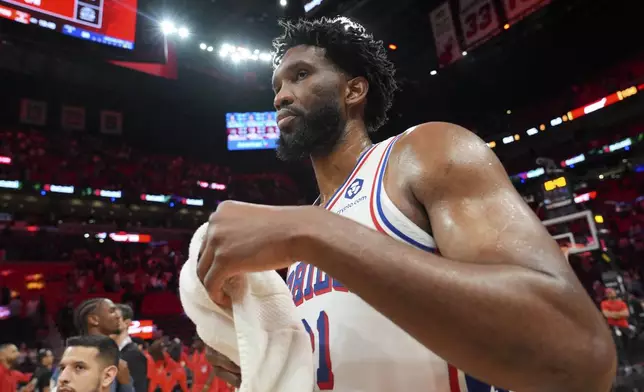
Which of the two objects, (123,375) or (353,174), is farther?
(123,375)

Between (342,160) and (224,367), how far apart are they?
26.7 inches

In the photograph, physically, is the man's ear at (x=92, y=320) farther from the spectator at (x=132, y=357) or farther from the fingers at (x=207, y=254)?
the fingers at (x=207, y=254)

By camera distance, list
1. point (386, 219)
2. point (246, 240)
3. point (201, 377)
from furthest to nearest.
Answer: point (201, 377) < point (386, 219) < point (246, 240)

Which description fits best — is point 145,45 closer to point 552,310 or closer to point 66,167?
point 552,310

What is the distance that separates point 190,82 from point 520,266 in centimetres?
1926

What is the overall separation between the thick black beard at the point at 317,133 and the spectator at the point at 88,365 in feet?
9.06

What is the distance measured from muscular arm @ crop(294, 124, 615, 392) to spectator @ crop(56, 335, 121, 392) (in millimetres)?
3250

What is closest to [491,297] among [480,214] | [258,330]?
[480,214]

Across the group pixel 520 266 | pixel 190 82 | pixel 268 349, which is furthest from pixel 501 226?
pixel 190 82

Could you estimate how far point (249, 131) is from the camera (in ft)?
66.2

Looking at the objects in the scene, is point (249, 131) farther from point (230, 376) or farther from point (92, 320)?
point (230, 376)

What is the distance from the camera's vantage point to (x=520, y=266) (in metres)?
0.71

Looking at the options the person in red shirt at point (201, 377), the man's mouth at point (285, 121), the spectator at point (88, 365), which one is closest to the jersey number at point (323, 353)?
the man's mouth at point (285, 121)

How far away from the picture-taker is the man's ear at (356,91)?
1513mm
